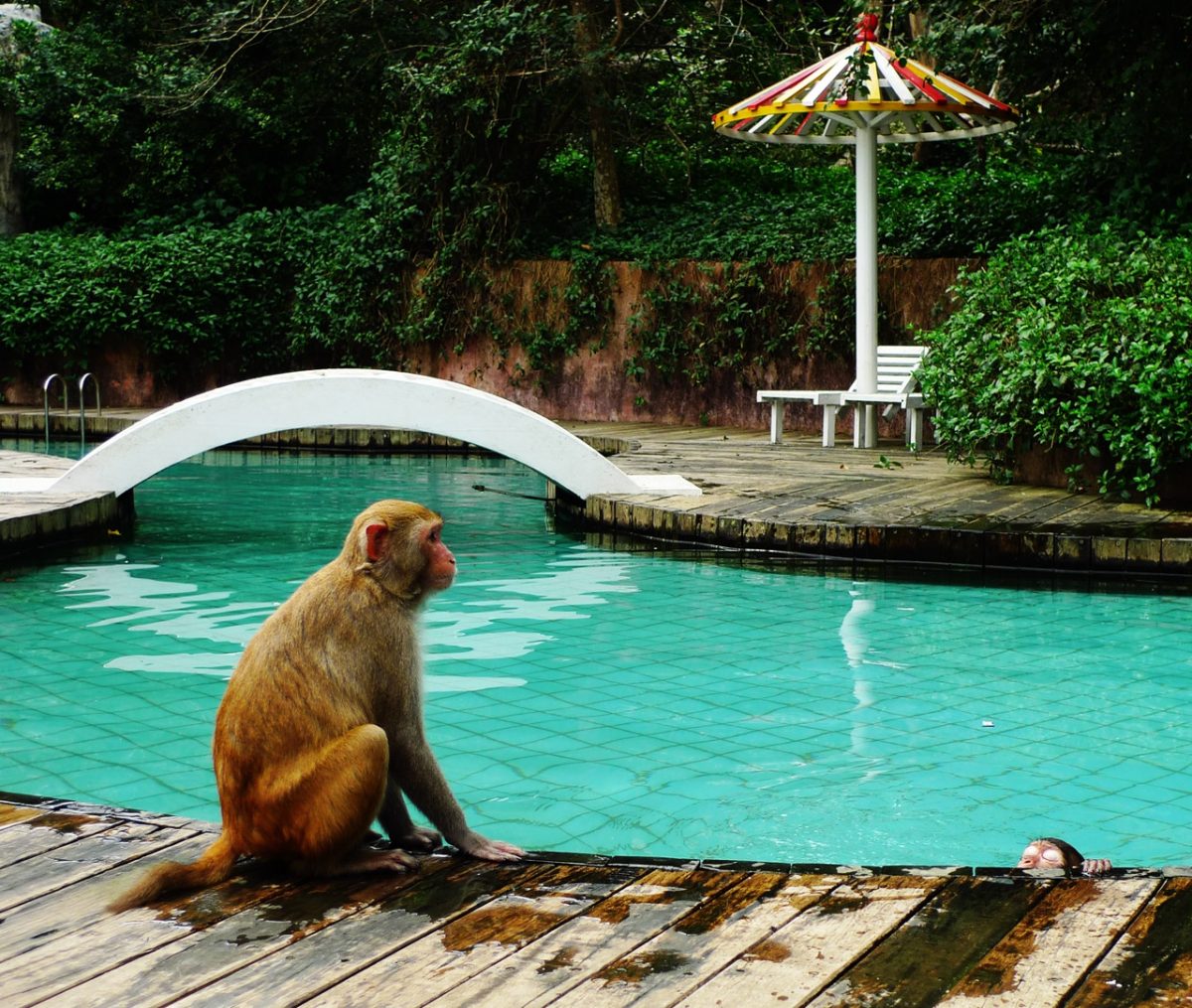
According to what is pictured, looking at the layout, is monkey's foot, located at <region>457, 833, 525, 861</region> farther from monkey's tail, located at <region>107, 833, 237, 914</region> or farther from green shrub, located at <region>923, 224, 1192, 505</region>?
green shrub, located at <region>923, 224, 1192, 505</region>

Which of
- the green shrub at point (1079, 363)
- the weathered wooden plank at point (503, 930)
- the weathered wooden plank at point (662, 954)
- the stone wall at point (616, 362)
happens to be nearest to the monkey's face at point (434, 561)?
the weathered wooden plank at point (503, 930)

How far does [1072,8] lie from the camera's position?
45.4ft

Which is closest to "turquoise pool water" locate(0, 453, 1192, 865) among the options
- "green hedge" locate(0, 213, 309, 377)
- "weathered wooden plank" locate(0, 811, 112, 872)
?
"weathered wooden plank" locate(0, 811, 112, 872)

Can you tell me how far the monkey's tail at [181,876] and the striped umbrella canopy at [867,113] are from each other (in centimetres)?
947

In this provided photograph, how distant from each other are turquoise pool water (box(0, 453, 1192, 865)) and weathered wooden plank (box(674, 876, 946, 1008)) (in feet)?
4.83

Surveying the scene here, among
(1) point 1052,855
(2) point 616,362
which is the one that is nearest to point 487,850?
(1) point 1052,855

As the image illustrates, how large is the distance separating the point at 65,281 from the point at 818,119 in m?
9.57

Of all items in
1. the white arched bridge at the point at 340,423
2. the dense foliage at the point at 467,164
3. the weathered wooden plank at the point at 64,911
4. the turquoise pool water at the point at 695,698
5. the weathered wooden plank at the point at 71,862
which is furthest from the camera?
the dense foliage at the point at 467,164

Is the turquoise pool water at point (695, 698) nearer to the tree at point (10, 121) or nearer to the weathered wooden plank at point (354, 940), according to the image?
the weathered wooden plank at point (354, 940)

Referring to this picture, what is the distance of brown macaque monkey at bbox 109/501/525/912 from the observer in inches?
123

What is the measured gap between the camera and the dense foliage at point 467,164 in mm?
14844

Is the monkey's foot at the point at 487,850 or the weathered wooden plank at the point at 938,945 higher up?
the monkey's foot at the point at 487,850

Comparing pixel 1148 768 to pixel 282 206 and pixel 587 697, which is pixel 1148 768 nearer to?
pixel 587 697

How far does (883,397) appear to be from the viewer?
12727 millimetres
